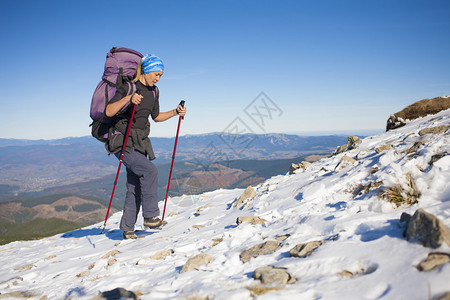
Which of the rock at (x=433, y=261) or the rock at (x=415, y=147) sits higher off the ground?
the rock at (x=415, y=147)

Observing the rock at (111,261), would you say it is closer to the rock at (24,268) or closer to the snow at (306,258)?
the snow at (306,258)

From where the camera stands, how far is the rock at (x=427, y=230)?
2219mm

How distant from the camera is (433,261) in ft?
6.81

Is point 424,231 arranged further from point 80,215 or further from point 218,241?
point 80,215

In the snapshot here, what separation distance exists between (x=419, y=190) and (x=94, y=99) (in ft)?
19.6

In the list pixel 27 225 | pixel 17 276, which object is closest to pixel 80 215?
pixel 27 225

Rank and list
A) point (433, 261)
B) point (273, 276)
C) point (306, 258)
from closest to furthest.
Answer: point (433, 261), point (273, 276), point (306, 258)

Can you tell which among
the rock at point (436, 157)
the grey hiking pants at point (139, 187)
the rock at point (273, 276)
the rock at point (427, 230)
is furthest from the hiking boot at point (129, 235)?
the rock at point (436, 157)

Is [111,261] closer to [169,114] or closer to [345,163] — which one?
[169,114]

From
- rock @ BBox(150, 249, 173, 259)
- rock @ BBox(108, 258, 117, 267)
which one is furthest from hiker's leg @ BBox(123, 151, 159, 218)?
rock @ BBox(150, 249, 173, 259)

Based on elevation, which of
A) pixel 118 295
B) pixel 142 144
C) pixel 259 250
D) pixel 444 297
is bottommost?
pixel 118 295

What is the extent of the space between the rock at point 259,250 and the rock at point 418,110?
33.2 feet

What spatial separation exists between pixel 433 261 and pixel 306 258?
1.18 meters

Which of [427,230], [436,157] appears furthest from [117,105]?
[436,157]
